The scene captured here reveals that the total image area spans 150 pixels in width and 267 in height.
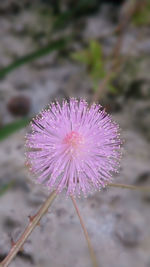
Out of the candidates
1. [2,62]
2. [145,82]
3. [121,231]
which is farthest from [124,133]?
[2,62]

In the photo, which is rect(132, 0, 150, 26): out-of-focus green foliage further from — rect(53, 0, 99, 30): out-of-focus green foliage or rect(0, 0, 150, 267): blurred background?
rect(53, 0, 99, 30): out-of-focus green foliage

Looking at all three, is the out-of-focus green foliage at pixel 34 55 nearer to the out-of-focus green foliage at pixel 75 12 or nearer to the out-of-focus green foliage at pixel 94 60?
the out-of-focus green foliage at pixel 94 60

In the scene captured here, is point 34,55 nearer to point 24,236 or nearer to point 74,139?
point 74,139

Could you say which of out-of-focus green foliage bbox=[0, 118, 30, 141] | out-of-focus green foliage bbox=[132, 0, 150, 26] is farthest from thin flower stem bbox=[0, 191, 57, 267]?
out-of-focus green foliage bbox=[132, 0, 150, 26]

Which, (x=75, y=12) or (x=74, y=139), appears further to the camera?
(x=75, y=12)

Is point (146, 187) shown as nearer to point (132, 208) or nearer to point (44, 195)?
point (132, 208)

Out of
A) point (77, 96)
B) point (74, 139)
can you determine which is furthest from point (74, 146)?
point (77, 96)

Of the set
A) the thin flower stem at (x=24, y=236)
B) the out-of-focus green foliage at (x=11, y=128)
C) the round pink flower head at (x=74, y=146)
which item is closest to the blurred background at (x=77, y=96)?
the out-of-focus green foliage at (x=11, y=128)
